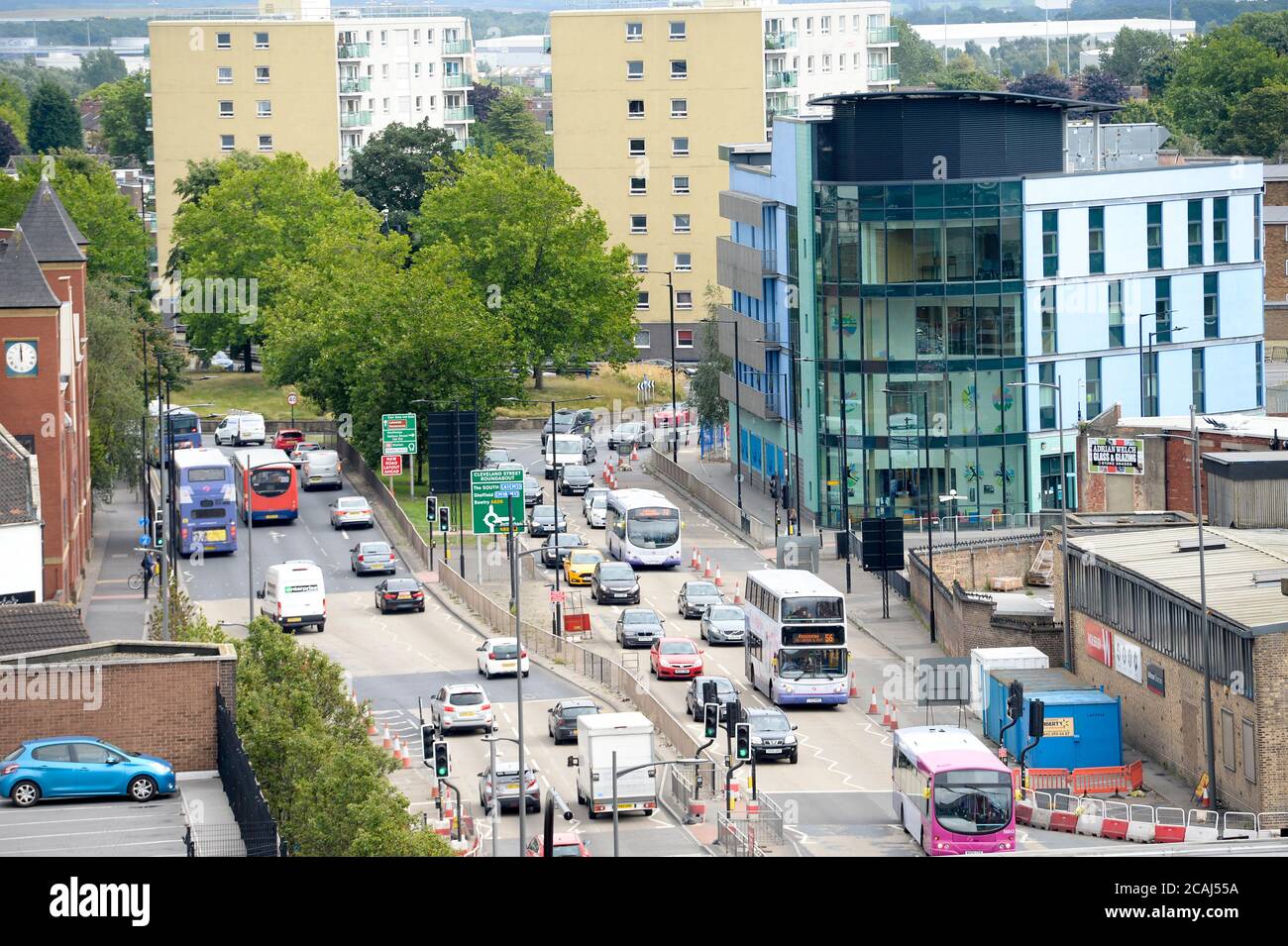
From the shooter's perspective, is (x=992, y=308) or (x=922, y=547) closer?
(x=922, y=547)

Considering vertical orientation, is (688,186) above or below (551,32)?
below

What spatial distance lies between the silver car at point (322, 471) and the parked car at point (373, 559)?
50.5ft

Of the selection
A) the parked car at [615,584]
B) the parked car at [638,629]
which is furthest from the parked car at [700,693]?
the parked car at [615,584]

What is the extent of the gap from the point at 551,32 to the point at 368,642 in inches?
2871

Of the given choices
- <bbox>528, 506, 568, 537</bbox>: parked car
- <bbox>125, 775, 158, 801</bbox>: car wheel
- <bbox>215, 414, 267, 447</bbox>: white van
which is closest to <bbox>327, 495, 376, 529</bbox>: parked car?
<bbox>528, 506, 568, 537</bbox>: parked car

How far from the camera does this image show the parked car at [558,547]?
71625 millimetres

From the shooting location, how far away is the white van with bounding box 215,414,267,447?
9781cm

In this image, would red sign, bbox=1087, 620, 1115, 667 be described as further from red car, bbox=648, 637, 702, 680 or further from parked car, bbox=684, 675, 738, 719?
red car, bbox=648, 637, 702, 680

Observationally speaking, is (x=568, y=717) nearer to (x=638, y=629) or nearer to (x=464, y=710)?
(x=464, y=710)

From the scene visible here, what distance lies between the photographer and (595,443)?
101938 mm

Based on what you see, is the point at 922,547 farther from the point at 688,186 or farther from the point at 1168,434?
the point at 688,186

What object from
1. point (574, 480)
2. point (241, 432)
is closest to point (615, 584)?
point (574, 480)

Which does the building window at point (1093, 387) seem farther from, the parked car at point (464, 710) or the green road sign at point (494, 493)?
the parked car at point (464, 710)
